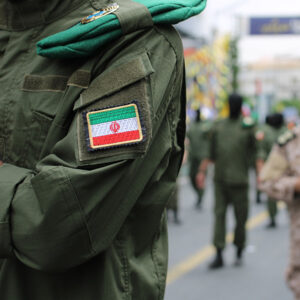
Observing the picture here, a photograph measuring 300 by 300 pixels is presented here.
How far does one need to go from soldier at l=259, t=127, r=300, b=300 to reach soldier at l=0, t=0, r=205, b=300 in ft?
8.70

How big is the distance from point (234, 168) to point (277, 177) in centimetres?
289

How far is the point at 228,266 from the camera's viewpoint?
22.8 feet

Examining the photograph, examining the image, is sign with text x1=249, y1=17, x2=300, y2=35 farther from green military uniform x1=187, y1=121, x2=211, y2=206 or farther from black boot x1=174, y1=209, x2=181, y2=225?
black boot x1=174, y1=209, x2=181, y2=225

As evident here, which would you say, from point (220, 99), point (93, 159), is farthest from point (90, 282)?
point (220, 99)

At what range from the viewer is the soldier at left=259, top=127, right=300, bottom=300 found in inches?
163

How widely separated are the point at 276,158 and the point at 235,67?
25.8m

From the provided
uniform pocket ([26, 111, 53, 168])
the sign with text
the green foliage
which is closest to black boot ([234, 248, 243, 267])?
uniform pocket ([26, 111, 53, 168])

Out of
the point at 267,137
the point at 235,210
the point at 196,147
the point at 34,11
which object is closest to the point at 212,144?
the point at 235,210

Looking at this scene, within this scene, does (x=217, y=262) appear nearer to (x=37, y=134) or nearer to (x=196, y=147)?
(x=196, y=147)

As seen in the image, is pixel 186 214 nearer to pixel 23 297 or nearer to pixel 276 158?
pixel 276 158

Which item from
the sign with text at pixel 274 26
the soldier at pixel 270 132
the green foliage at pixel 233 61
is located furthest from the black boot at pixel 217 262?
the green foliage at pixel 233 61

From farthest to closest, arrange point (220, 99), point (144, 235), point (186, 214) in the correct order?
point (220, 99), point (186, 214), point (144, 235)

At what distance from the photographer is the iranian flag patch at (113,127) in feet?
4.45

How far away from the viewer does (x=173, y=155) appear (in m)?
1.69
